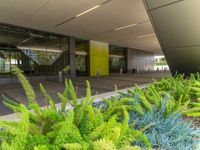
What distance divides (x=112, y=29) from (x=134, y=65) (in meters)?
15.9

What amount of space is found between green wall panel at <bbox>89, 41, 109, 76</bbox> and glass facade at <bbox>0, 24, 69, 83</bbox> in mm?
3810

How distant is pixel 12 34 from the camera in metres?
14.6

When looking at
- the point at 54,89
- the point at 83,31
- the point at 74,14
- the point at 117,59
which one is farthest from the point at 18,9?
the point at 117,59

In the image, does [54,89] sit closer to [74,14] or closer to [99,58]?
[74,14]

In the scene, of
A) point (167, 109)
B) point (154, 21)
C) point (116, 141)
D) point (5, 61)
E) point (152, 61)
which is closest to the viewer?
point (116, 141)

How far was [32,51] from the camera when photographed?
15828mm

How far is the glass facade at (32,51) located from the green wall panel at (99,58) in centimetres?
381

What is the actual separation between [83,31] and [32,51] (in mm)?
5247

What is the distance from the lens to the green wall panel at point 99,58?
21.3 meters

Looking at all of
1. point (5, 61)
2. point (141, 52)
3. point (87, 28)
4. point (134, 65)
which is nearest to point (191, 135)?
point (87, 28)

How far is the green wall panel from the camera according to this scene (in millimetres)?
21344

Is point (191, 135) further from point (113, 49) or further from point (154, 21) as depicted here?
point (113, 49)

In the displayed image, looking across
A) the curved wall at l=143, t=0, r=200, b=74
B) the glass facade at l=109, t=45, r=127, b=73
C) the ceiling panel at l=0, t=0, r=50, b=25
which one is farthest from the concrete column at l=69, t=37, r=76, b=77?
the curved wall at l=143, t=0, r=200, b=74

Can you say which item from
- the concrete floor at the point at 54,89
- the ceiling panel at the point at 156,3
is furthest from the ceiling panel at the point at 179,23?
the concrete floor at the point at 54,89
